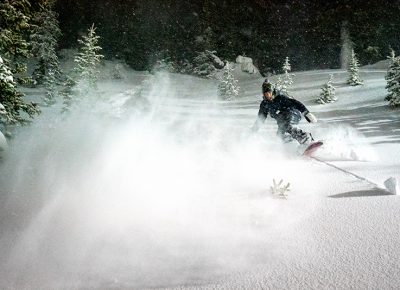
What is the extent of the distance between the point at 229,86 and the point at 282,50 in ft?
56.9

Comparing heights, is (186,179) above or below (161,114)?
above

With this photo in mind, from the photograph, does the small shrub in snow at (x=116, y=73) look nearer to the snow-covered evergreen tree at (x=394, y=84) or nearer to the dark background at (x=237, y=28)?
the dark background at (x=237, y=28)

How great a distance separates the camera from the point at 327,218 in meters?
4.99

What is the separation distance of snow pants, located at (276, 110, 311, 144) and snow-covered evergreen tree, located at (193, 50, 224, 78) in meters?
31.1

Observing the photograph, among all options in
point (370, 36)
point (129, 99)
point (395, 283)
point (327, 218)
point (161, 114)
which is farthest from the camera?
point (370, 36)

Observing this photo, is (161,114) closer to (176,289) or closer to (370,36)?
(176,289)

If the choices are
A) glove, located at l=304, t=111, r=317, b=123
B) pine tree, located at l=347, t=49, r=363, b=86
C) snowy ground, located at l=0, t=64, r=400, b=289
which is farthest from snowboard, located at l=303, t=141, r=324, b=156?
pine tree, located at l=347, t=49, r=363, b=86

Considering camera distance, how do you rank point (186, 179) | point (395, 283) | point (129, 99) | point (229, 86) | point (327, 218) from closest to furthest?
point (395, 283) → point (327, 218) → point (186, 179) → point (129, 99) → point (229, 86)

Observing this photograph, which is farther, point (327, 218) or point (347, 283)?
point (327, 218)

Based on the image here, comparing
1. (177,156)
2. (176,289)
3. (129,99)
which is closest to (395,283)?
(176,289)

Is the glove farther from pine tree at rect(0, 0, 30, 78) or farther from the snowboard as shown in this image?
pine tree at rect(0, 0, 30, 78)

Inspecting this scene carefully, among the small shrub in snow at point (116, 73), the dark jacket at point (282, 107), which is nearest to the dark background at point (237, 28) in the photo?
the small shrub in snow at point (116, 73)

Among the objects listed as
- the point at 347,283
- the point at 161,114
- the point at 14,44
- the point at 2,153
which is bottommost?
the point at 161,114

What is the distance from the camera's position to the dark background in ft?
135
